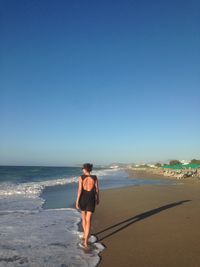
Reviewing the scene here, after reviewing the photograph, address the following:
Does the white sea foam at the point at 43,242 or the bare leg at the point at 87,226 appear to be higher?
the bare leg at the point at 87,226

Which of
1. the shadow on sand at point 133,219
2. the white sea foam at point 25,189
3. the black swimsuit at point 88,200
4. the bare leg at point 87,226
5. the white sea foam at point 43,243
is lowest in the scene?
the white sea foam at point 25,189

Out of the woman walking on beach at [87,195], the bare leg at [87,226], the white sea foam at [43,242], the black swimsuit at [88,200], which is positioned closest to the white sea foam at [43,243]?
the white sea foam at [43,242]

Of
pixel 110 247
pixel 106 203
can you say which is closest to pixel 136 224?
pixel 110 247

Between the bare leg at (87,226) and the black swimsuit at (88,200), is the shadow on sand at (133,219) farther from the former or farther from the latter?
the black swimsuit at (88,200)

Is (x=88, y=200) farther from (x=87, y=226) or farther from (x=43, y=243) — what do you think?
(x=43, y=243)

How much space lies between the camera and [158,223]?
849cm

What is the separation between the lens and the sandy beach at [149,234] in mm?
5367

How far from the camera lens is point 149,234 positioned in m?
7.22

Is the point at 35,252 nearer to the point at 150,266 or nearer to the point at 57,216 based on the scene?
the point at 150,266

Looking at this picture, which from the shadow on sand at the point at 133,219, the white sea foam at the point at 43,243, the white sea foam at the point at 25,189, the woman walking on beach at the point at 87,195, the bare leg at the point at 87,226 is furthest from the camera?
the white sea foam at the point at 25,189

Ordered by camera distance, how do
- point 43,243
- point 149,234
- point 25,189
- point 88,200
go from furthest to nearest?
point 25,189 → point 149,234 → point 88,200 → point 43,243

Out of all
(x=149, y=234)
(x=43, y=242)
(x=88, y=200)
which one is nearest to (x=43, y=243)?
(x=43, y=242)

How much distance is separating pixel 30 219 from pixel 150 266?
208 inches

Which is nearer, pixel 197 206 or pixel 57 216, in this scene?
pixel 57 216
